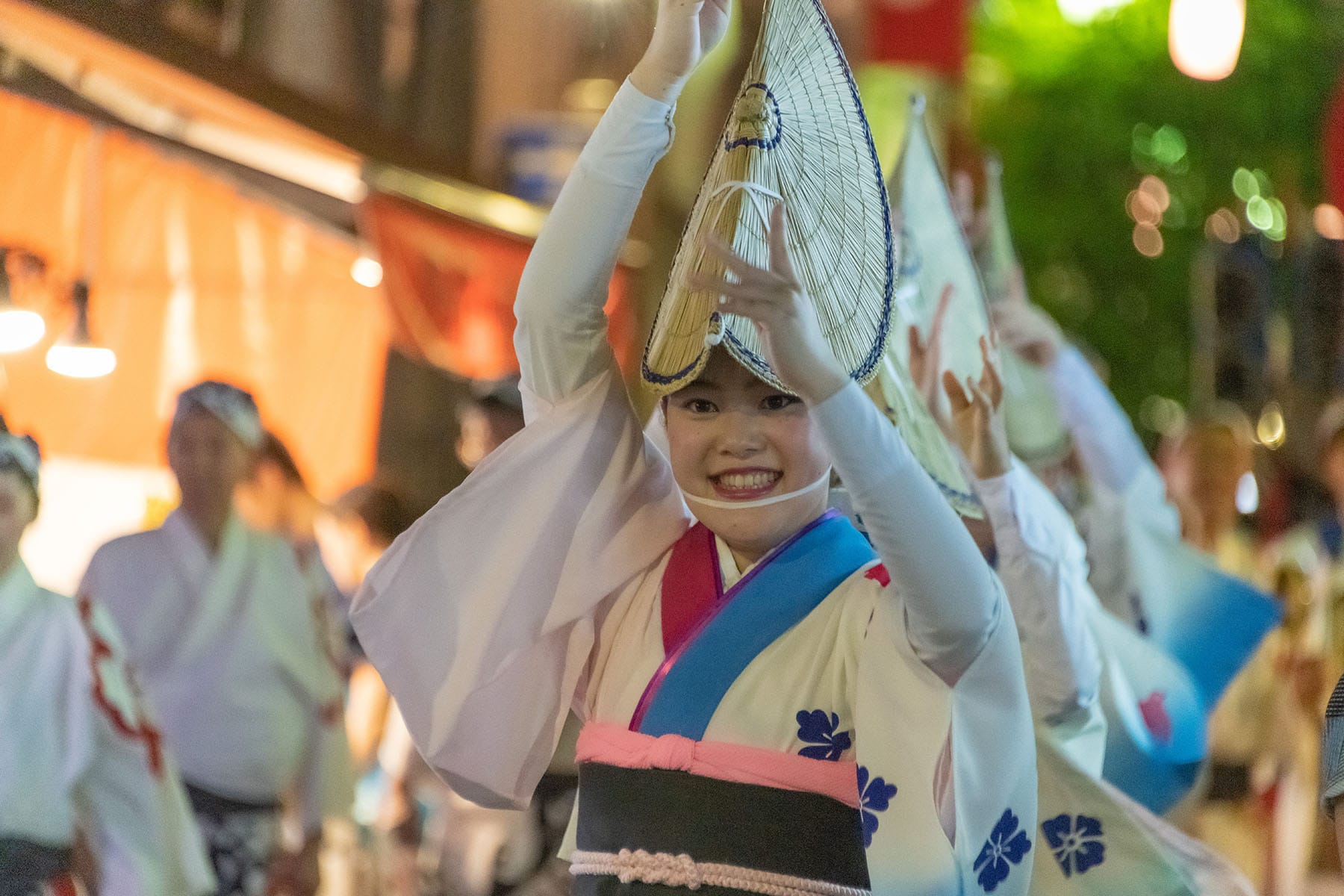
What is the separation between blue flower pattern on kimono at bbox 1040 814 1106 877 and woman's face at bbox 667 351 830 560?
1.00 metres

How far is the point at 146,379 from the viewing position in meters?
5.73

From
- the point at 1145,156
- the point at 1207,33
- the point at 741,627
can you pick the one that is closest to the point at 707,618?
the point at 741,627

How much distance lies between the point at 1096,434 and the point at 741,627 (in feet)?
8.90

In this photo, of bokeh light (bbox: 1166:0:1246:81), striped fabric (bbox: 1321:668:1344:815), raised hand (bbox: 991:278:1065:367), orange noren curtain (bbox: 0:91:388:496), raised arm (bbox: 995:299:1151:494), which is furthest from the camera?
bokeh light (bbox: 1166:0:1246:81)

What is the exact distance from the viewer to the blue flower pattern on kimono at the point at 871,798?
2307mm

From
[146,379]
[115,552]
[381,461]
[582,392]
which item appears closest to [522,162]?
[381,461]

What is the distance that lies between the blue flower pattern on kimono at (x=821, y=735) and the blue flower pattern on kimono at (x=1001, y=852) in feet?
0.82

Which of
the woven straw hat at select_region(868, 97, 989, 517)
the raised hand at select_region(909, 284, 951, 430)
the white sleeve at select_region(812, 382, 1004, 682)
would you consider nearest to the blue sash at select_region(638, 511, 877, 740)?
the white sleeve at select_region(812, 382, 1004, 682)

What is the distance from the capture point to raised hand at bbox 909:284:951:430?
10.9 feet

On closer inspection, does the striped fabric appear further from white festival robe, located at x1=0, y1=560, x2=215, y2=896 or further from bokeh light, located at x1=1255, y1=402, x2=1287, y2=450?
bokeh light, located at x1=1255, y1=402, x2=1287, y2=450

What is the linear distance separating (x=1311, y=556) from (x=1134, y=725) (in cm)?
389

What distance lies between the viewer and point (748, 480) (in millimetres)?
2557

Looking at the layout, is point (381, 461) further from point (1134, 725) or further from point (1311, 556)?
point (1134, 725)

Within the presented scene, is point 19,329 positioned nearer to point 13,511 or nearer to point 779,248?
point 13,511
